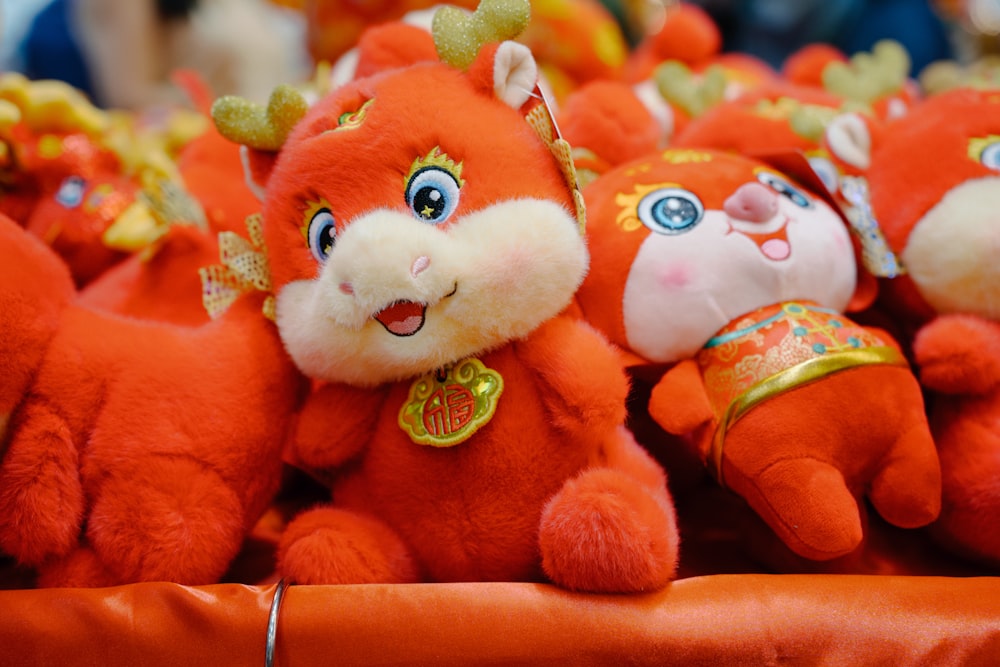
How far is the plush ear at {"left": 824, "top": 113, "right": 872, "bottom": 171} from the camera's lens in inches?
29.2

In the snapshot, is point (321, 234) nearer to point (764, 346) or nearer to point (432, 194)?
point (432, 194)

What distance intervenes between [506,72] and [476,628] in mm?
398

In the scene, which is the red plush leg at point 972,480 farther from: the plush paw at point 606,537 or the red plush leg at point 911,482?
the plush paw at point 606,537

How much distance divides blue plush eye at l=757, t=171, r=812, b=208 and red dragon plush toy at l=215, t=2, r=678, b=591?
20cm

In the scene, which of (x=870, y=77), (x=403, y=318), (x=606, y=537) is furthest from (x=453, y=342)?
(x=870, y=77)

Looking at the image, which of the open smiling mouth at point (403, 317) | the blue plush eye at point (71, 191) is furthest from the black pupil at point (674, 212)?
the blue plush eye at point (71, 191)

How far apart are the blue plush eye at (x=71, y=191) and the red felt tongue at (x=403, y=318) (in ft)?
1.66

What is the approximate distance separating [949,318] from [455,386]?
0.41 metres

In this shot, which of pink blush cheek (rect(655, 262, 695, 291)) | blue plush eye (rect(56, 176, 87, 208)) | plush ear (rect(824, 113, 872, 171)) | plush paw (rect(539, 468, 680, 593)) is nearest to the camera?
plush paw (rect(539, 468, 680, 593))

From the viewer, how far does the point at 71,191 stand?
2.86 feet

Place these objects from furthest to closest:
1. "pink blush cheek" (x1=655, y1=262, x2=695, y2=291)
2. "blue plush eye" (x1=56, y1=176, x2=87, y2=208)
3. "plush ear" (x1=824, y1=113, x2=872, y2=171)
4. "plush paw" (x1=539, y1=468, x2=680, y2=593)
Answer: "blue plush eye" (x1=56, y1=176, x2=87, y2=208), "plush ear" (x1=824, y1=113, x2=872, y2=171), "pink blush cheek" (x1=655, y1=262, x2=695, y2=291), "plush paw" (x1=539, y1=468, x2=680, y2=593)

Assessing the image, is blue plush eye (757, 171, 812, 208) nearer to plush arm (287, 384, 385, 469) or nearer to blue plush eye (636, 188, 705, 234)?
blue plush eye (636, 188, 705, 234)

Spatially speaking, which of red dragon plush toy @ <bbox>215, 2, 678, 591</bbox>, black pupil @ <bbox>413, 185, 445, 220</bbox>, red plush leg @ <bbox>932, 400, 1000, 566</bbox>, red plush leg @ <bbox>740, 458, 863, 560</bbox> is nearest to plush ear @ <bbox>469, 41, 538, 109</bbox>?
red dragon plush toy @ <bbox>215, 2, 678, 591</bbox>

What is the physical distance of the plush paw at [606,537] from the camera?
52 centimetres
